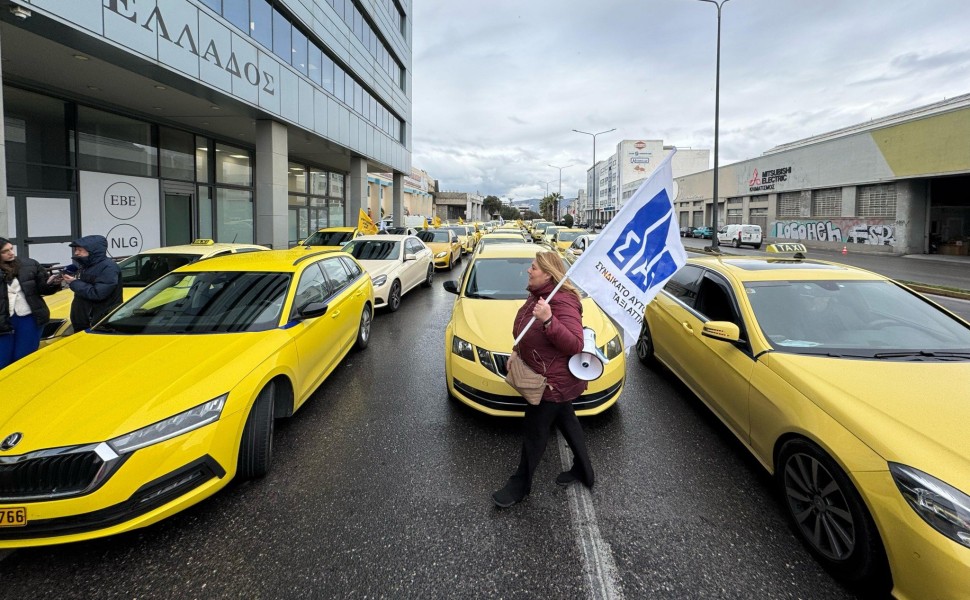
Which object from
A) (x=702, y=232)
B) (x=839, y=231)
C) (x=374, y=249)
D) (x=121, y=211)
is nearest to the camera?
(x=374, y=249)

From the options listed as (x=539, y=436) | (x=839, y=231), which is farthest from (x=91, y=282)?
(x=839, y=231)

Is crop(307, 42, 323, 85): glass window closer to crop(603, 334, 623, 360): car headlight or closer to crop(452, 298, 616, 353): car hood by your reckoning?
crop(452, 298, 616, 353): car hood

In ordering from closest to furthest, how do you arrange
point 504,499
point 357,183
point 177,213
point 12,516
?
point 12,516 < point 504,499 < point 177,213 < point 357,183

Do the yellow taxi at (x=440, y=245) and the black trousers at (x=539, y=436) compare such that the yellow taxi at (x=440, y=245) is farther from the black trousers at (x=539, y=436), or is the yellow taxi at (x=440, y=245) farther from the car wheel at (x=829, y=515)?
the car wheel at (x=829, y=515)

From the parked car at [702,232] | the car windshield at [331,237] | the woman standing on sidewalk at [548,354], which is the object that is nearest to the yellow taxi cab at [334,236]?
the car windshield at [331,237]

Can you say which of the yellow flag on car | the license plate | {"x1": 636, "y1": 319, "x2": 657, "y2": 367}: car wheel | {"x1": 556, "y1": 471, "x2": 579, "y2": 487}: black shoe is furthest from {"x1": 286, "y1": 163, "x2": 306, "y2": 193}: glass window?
{"x1": 556, "y1": 471, "x2": 579, "y2": 487}: black shoe

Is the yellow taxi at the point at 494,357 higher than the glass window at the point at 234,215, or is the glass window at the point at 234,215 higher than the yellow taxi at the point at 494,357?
the glass window at the point at 234,215

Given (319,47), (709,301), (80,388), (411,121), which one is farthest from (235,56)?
(411,121)

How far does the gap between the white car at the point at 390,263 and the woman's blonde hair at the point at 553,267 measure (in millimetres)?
6578

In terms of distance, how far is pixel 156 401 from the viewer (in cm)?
269

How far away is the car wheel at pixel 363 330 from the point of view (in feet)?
21.5

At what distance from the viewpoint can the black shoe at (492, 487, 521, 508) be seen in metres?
2.98

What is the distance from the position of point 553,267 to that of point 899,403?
193 cm

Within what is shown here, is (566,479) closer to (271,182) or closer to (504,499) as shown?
(504,499)
